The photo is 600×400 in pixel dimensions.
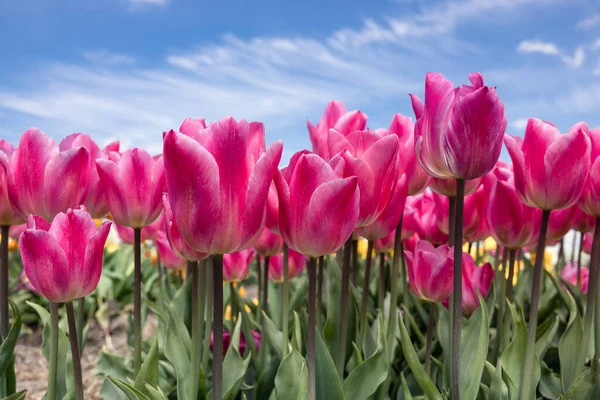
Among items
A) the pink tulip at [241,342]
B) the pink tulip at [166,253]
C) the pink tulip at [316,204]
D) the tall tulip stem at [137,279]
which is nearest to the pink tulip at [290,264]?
the pink tulip at [241,342]

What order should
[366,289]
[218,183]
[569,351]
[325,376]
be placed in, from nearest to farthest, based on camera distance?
[218,183] → [325,376] → [366,289] → [569,351]

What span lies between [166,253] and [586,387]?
1.70 m

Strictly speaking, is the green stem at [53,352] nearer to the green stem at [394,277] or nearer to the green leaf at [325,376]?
the green leaf at [325,376]

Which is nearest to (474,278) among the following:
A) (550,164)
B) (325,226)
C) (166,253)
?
(550,164)

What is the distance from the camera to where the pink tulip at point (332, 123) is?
6.07 ft

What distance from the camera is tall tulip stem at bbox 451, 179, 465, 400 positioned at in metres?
1.35

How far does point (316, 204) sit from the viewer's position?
1206 millimetres

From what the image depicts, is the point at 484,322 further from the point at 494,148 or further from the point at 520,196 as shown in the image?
the point at 494,148

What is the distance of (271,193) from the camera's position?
1314 mm

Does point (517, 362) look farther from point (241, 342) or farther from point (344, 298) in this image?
point (241, 342)

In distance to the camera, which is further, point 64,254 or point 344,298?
point 344,298

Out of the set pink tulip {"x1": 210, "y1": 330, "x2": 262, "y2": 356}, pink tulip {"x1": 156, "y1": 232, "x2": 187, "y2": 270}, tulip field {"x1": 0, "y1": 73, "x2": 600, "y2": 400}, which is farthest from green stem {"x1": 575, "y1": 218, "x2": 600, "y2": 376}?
pink tulip {"x1": 156, "y1": 232, "x2": 187, "y2": 270}

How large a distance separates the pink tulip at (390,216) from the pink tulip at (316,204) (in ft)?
1.18

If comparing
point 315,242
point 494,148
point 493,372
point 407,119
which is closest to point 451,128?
point 494,148
